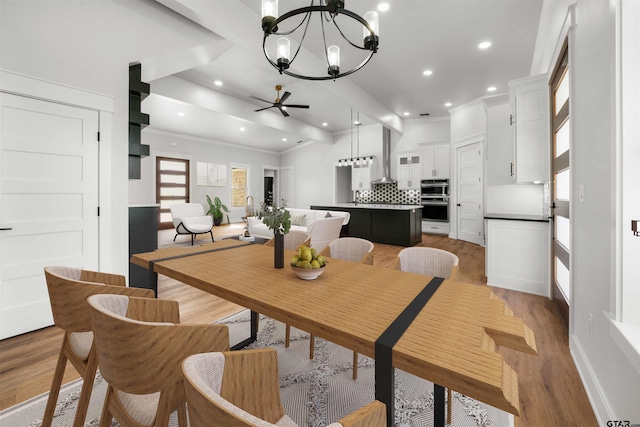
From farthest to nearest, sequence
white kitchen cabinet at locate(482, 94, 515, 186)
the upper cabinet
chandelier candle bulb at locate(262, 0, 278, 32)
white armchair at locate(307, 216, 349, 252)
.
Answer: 1. white armchair at locate(307, 216, 349, 252)
2. white kitchen cabinet at locate(482, 94, 515, 186)
3. the upper cabinet
4. chandelier candle bulb at locate(262, 0, 278, 32)

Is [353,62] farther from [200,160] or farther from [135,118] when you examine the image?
[200,160]

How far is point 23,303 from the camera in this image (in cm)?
236

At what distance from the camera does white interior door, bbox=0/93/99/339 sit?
227 centimetres

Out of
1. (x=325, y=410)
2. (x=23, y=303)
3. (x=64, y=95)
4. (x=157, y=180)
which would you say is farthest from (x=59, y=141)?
(x=157, y=180)

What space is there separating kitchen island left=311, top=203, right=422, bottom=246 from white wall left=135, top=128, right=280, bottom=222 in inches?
199

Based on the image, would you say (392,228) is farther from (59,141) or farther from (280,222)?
(59,141)

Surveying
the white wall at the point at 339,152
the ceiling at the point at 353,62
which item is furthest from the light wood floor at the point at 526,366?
the white wall at the point at 339,152

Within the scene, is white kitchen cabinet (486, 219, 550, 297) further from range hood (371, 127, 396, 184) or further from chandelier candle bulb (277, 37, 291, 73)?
range hood (371, 127, 396, 184)

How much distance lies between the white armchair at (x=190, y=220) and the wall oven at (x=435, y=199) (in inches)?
220

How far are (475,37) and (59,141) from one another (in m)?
4.95

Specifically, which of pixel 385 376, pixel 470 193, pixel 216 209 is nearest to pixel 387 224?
pixel 470 193

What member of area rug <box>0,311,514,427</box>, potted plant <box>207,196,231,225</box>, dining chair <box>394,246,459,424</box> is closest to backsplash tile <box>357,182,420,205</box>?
potted plant <box>207,196,231,225</box>

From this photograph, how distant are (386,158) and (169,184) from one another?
6.80 meters

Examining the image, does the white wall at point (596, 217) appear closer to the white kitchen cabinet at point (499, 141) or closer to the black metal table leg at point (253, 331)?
the black metal table leg at point (253, 331)
